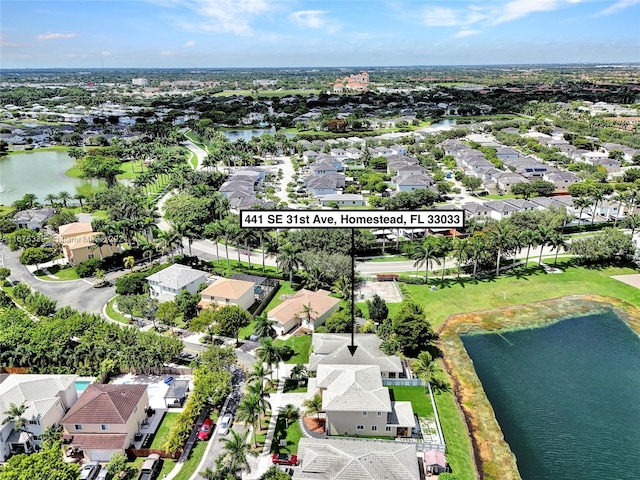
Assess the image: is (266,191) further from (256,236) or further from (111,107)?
(111,107)

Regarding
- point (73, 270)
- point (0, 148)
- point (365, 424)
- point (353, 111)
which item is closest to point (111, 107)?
point (0, 148)

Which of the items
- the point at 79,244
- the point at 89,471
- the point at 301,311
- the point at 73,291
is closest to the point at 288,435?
the point at 89,471

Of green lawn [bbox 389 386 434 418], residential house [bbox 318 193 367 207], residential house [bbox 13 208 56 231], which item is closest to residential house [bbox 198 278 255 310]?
green lawn [bbox 389 386 434 418]

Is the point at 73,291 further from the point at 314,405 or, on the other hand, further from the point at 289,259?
the point at 314,405

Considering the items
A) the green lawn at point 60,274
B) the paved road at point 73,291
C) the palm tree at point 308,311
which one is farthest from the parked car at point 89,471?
the green lawn at point 60,274

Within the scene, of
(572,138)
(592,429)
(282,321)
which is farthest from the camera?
(572,138)

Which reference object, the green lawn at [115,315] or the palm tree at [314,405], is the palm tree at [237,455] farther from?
the green lawn at [115,315]
